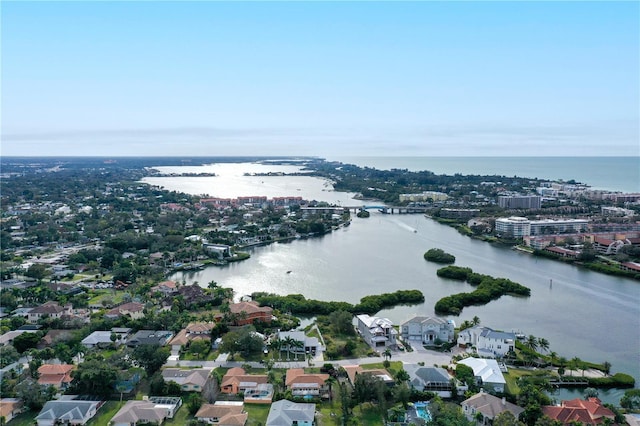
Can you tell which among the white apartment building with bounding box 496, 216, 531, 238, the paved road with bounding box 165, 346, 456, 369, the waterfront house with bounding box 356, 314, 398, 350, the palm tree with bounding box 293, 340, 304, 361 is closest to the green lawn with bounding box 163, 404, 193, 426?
the paved road with bounding box 165, 346, 456, 369

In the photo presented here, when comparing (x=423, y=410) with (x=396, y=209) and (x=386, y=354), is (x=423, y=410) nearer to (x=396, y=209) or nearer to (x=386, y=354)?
(x=386, y=354)

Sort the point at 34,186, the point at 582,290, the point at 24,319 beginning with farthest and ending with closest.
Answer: the point at 34,186 → the point at 582,290 → the point at 24,319

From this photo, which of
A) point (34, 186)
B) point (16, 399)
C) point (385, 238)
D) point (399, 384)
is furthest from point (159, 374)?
point (34, 186)

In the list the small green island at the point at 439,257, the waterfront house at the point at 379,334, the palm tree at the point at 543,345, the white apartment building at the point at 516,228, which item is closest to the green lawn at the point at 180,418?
the waterfront house at the point at 379,334

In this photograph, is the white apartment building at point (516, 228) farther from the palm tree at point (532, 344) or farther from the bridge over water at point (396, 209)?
the palm tree at point (532, 344)

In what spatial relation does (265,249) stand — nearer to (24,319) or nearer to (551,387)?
(24,319)

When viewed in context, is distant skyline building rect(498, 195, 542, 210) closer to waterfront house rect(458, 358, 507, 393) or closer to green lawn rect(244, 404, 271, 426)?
waterfront house rect(458, 358, 507, 393)
